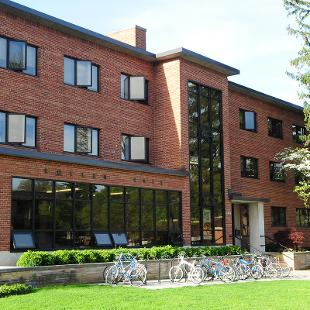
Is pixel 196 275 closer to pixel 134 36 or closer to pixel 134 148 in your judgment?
pixel 134 148

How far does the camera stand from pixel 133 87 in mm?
28609

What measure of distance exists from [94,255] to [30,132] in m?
6.22

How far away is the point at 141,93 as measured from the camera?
1120 inches

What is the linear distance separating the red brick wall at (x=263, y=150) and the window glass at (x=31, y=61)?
13211 millimetres

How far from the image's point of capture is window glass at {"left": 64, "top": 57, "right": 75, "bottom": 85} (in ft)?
85.3

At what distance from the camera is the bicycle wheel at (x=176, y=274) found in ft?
69.3

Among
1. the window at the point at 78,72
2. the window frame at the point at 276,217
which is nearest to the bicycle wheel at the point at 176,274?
the window at the point at 78,72

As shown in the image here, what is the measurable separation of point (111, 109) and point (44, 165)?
21.2ft

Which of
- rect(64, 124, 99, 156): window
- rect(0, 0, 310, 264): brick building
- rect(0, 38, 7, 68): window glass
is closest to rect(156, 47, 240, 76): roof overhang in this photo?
rect(0, 0, 310, 264): brick building

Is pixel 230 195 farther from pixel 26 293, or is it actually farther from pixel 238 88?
pixel 26 293

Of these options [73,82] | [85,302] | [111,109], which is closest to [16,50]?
[73,82]

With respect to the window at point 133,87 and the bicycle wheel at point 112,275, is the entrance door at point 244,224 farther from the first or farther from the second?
the bicycle wheel at point 112,275

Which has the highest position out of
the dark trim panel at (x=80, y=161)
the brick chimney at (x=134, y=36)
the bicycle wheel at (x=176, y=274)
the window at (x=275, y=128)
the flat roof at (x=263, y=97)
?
the brick chimney at (x=134, y=36)

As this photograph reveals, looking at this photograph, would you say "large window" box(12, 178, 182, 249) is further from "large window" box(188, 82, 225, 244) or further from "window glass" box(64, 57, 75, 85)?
"window glass" box(64, 57, 75, 85)
